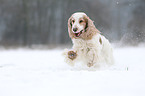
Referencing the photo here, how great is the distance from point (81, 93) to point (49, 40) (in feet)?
62.1

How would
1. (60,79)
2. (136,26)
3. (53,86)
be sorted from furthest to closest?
(136,26) → (60,79) → (53,86)

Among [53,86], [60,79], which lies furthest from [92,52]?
[53,86]

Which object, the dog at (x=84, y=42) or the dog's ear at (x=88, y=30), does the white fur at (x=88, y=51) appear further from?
the dog's ear at (x=88, y=30)

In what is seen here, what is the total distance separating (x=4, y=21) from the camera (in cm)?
2041

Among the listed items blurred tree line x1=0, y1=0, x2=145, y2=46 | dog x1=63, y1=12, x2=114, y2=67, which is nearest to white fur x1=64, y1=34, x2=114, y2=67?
dog x1=63, y1=12, x2=114, y2=67

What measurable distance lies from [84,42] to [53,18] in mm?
17181

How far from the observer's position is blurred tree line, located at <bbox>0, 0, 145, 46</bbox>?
18.8m

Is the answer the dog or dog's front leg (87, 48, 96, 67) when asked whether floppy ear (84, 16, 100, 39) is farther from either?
dog's front leg (87, 48, 96, 67)

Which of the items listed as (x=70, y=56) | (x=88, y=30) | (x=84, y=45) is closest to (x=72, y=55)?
(x=70, y=56)

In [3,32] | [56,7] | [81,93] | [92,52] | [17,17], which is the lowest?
[81,93]

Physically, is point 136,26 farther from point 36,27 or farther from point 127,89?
point 127,89

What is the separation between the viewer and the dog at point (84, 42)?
4.54m

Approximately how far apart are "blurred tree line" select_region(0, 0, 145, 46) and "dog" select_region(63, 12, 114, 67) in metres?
13.7

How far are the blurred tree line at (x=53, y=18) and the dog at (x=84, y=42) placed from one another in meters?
13.7
